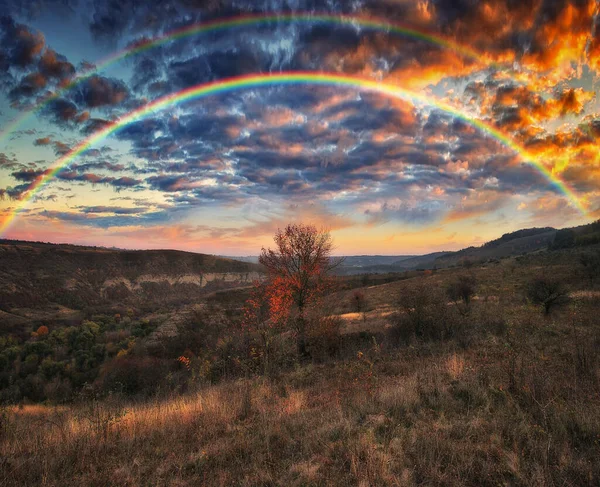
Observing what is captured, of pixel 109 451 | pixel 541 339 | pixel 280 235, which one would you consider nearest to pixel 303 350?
pixel 280 235

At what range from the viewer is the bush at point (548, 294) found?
1875 cm

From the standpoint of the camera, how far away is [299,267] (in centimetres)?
2473

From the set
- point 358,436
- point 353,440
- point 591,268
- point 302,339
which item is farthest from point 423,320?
point 591,268

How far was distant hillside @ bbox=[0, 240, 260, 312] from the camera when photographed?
75688mm

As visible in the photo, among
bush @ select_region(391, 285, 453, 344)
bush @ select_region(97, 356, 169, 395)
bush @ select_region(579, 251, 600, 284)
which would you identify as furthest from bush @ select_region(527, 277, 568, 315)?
bush @ select_region(97, 356, 169, 395)

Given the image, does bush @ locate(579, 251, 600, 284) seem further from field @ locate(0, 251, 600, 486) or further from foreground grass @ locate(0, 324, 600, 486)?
foreground grass @ locate(0, 324, 600, 486)

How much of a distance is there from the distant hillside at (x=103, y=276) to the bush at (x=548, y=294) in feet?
302

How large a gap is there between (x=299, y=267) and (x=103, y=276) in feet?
310

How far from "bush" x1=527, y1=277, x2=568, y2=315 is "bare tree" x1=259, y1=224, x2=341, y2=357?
15075 millimetres

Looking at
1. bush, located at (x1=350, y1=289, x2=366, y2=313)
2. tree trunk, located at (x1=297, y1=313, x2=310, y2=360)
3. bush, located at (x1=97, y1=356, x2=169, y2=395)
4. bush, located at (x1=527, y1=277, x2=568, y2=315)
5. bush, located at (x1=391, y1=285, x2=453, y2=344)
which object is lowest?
bush, located at (x1=97, y1=356, x2=169, y2=395)

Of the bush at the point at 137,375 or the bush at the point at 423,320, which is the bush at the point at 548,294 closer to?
the bush at the point at 423,320

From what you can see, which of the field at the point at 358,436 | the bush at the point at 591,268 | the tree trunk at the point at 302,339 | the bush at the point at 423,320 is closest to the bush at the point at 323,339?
the tree trunk at the point at 302,339

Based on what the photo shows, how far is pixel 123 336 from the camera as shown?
2232 inches

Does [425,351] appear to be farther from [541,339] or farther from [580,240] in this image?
[580,240]
